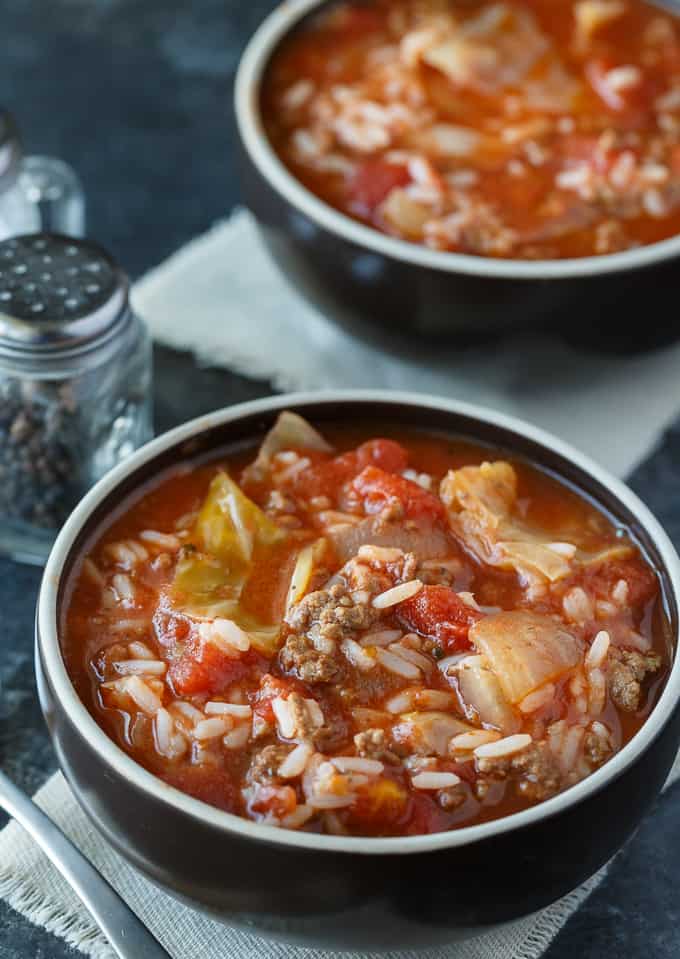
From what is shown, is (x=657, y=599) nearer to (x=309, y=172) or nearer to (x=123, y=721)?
(x=123, y=721)

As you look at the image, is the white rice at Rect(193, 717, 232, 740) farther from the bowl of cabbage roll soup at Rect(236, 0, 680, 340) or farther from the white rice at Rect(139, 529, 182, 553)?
the bowl of cabbage roll soup at Rect(236, 0, 680, 340)

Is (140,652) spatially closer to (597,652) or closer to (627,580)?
(597,652)

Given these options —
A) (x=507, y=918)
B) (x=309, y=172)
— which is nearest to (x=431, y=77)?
(x=309, y=172)

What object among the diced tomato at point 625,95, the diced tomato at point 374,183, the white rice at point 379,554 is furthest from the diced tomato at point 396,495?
the diced tomato at point 625,95

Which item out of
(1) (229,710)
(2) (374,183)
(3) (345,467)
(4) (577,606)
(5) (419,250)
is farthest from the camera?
(2) (374,183)

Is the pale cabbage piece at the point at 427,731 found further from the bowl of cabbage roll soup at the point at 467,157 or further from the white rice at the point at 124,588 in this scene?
the bowl of cabbage roll soup at the point at 467,157

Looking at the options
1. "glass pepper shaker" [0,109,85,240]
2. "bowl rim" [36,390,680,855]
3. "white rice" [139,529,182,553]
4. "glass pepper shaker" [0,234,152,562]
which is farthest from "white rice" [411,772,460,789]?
"glass pepper shaker" [0,109,85,240]

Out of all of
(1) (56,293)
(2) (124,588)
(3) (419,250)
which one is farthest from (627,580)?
(1) (56,293)
